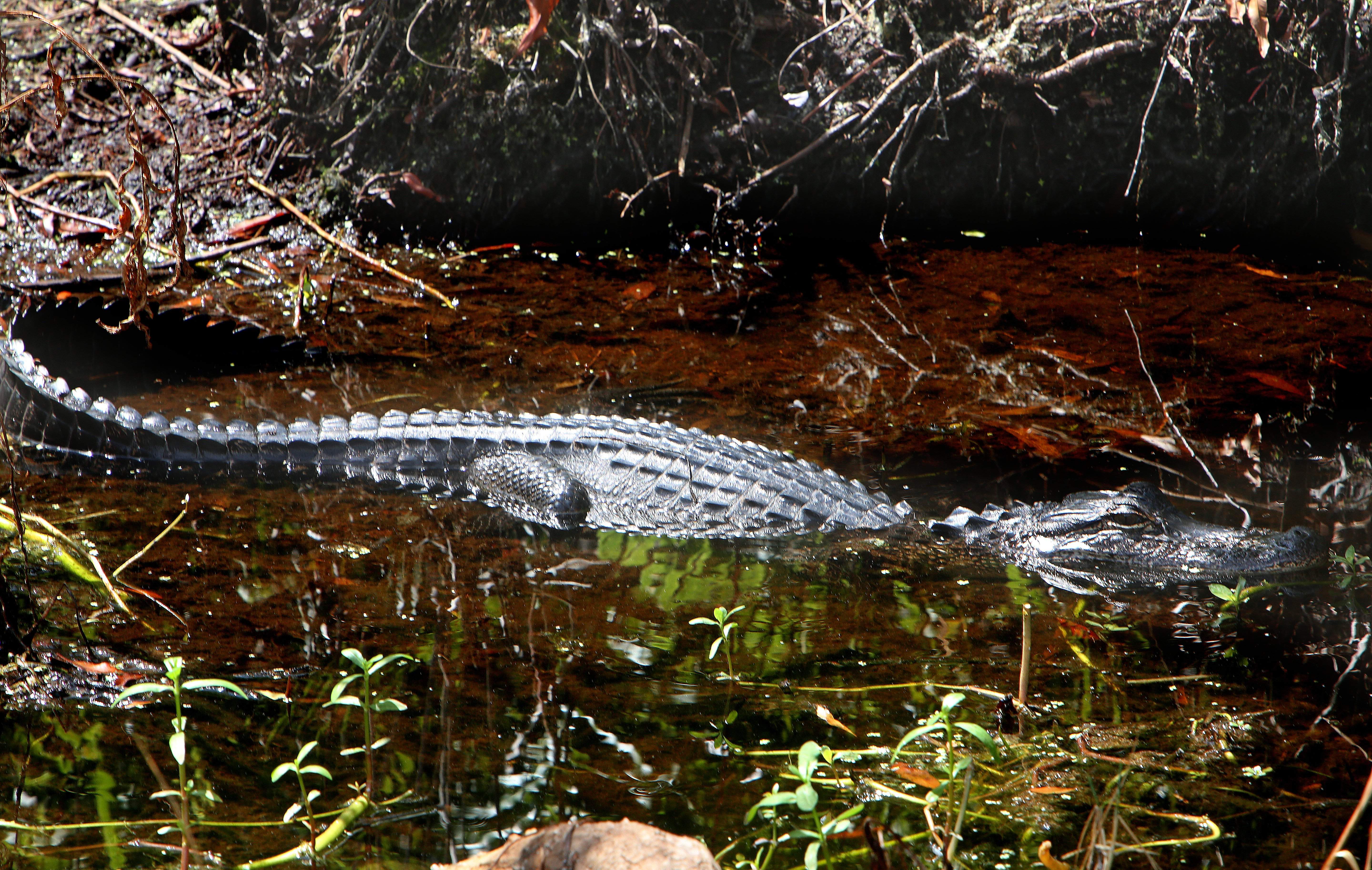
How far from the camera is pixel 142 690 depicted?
2.17 metres

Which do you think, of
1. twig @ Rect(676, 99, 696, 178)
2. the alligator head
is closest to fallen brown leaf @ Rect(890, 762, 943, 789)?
the alligator head

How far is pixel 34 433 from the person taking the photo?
3920 mm

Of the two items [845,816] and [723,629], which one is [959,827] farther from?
[723,629]

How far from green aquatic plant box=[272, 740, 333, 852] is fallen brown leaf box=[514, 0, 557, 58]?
4143 millimetres

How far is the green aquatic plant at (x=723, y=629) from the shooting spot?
256cm

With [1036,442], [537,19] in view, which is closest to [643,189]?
[537,19]

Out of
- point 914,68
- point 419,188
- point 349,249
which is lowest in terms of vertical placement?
point 349,249

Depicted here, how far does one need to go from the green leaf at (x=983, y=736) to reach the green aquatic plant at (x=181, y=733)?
138cm

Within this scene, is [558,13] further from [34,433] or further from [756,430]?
[34,433]

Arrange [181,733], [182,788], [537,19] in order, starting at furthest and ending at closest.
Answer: [537,19], [181,733], [182,788]

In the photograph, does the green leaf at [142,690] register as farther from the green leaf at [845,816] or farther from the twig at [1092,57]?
Answer: the twig at [1092,57]

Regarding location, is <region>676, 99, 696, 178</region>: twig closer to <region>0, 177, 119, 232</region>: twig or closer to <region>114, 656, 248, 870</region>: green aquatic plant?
<region>0, 177, 119, 232</region>: twig

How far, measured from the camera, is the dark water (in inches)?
81.7

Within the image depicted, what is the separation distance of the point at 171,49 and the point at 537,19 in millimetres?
3717
